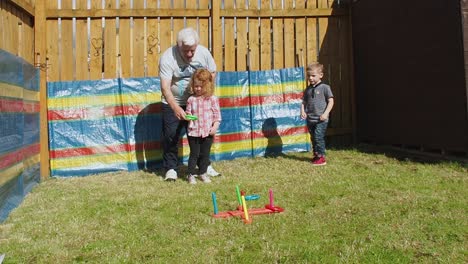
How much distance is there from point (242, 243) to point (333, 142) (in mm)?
4997

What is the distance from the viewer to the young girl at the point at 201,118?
4926 millimetres

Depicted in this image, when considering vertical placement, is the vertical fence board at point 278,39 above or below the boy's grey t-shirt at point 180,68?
above

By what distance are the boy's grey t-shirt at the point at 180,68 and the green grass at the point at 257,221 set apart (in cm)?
109

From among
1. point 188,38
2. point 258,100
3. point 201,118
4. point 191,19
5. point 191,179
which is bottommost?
point 191,179

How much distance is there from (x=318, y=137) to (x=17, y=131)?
3794mm

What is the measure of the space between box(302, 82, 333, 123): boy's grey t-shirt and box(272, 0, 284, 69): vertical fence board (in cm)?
109

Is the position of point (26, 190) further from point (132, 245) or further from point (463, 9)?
point (463, 9)

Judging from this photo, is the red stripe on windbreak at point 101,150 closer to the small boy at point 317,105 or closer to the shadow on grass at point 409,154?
the small boy at point 317,105

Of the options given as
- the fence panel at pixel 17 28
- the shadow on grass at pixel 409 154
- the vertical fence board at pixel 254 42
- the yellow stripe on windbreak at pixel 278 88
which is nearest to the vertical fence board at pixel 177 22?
the vertical fence board at pixel 254 42

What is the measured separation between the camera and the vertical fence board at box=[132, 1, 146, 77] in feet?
21.1

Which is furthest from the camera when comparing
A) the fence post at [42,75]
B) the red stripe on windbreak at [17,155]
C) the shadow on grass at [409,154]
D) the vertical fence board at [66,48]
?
the vertical fence board at [66,48]

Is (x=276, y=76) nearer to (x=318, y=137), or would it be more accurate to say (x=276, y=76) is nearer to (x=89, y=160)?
(x=318, y=137)

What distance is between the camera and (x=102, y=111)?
6.00m

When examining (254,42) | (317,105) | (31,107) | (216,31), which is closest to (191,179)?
(31,107)
